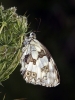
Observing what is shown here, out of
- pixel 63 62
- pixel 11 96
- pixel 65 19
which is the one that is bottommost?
pixel 11 96

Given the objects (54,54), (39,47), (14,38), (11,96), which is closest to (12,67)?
(14,38)

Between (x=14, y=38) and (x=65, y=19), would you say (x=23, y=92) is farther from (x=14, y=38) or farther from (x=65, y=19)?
(x=14, y=38)

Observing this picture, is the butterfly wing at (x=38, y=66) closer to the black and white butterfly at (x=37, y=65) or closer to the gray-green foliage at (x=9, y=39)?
the black and white butterfly at (x=37, y=65)

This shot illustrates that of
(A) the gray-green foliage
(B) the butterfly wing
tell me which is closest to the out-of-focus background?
(B) the butterfly wing

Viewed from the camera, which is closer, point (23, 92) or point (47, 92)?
point (23, 92)

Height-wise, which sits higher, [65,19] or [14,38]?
[65,19]
